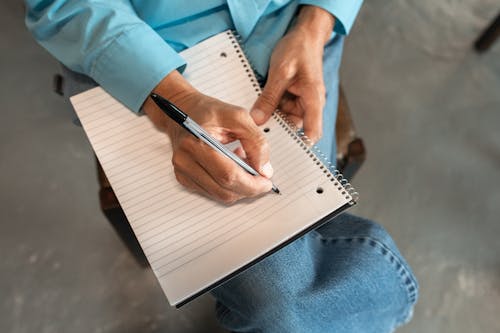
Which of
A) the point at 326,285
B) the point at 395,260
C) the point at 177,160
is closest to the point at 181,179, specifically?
the point at 177,160

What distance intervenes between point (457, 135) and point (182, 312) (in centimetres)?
102

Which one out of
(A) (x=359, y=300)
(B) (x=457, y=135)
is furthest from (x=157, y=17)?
(B) (x=457, y=135)

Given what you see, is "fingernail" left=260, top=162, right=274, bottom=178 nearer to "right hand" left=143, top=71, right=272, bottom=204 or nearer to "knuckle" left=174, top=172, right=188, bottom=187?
"right hand" left=143, top=71, right=272, bottom=204

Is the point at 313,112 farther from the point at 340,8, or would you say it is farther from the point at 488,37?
the point at 488,37

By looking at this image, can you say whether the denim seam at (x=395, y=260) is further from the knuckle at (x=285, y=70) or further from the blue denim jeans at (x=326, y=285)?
the knuckle at (x=285, y=70)

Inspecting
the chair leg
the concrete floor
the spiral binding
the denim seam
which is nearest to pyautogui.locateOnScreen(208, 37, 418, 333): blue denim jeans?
the denim seam

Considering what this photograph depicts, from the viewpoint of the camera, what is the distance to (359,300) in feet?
1.93

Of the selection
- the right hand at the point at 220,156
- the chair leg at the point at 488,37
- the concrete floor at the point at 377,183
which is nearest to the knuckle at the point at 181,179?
the right hand at the point at 220,156

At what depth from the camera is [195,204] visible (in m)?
0.52

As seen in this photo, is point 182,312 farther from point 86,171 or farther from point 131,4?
point 131,4

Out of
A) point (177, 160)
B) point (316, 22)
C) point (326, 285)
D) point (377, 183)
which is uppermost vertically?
point (316, 22)

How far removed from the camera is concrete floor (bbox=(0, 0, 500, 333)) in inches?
39.4

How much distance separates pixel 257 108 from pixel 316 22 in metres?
0.19

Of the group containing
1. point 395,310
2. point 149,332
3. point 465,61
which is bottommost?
point 149,332
